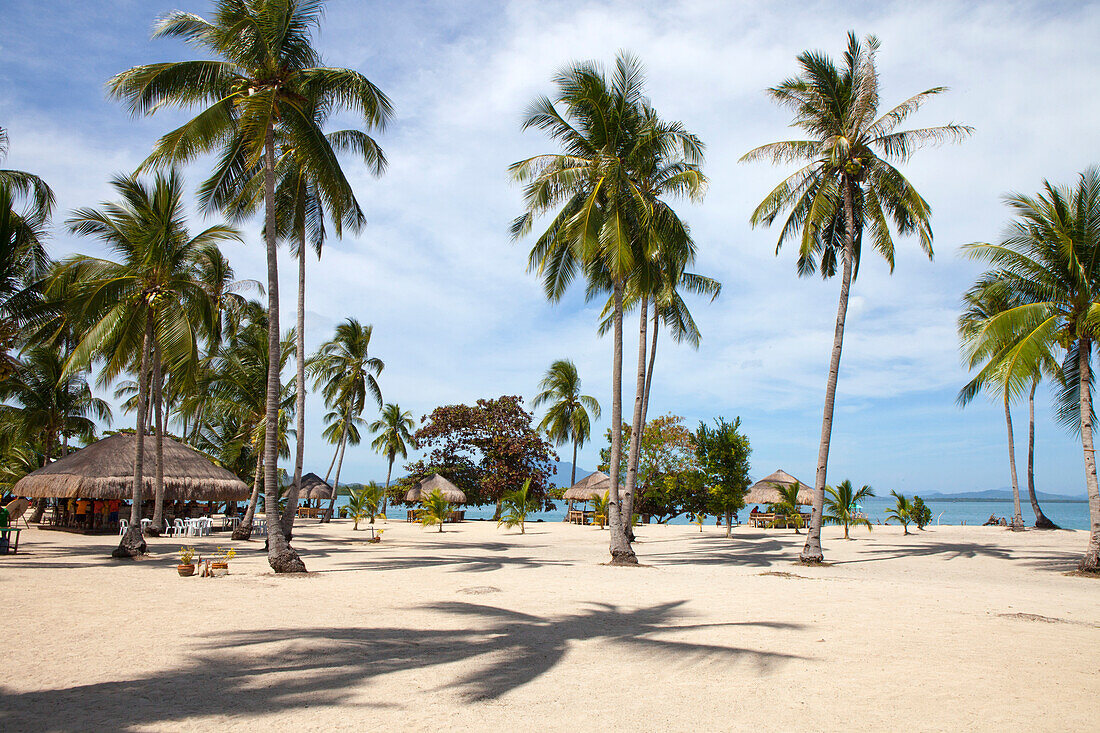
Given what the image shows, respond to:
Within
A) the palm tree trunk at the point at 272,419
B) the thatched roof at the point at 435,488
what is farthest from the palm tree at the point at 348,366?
the palm tree trunk at the point at 272,419

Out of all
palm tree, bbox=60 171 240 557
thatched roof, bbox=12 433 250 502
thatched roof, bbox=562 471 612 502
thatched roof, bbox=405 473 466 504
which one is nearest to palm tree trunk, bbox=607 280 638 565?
palm tree, bbox=60 171 240 557

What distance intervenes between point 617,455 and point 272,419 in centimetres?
740

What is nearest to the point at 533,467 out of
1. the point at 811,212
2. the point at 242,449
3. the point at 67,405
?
the point at 242,449

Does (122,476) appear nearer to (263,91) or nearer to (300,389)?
(300,389)

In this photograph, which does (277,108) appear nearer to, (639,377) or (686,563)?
(639,377)

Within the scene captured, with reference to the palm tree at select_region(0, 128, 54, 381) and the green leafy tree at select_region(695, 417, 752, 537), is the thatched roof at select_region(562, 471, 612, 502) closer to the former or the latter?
the green leafy tree at select_region(695, 417, 752, 537)

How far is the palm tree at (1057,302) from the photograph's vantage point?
44.3 feet

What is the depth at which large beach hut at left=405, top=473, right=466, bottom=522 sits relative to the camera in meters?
33.7

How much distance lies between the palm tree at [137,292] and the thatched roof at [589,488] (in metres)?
24.6

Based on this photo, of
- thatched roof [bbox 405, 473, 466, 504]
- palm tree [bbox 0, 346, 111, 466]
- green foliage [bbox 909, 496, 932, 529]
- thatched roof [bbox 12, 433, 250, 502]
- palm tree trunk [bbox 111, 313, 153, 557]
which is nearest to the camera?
palm tree trunk [bbox 111, 313, 153, 557]

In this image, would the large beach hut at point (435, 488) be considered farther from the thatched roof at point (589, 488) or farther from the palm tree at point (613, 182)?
the palm tree at point (613, 182)

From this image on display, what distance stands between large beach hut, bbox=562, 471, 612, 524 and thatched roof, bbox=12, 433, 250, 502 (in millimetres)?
17946

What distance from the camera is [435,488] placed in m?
33.5

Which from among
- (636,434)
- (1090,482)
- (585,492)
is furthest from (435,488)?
(1090,482)
